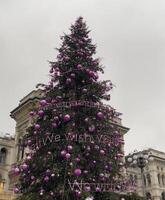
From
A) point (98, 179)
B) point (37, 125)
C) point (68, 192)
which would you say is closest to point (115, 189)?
point (98, 179)

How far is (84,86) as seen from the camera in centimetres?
1344

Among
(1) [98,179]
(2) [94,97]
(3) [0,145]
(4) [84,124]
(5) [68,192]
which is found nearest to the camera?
(5) [68,192]

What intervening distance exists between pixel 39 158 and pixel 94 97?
11.4ft

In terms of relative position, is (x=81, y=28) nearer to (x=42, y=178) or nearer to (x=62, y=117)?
(x=62, y=117)

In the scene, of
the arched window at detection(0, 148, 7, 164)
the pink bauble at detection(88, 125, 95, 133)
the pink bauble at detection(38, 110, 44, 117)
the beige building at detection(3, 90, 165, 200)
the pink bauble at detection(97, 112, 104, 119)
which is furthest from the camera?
the arched window at detection(0, 148, 7, 164)

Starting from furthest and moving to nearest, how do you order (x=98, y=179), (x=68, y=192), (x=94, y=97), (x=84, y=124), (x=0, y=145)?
(x=0, y=145) → (x=94, y=97) → (x=84, y=124) → (x=98, y=179) → (x=68, y=192)

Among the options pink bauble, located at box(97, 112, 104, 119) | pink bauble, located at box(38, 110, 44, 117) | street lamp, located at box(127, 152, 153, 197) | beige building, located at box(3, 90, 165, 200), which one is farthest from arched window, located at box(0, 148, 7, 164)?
pink bauble, located at box(97, 112, 104, 119)

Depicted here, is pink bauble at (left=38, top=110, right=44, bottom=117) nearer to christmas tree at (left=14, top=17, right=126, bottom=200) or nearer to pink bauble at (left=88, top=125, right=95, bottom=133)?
christmas tree at (left=14, top=17, right=126, bottom=200)

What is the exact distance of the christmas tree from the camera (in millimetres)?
11328

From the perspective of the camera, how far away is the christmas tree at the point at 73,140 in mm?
11328

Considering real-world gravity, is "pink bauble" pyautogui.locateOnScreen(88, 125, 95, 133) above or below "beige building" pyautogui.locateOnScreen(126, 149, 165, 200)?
below

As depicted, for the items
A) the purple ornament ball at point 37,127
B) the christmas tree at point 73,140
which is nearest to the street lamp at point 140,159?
the christmas tree at point 73,140

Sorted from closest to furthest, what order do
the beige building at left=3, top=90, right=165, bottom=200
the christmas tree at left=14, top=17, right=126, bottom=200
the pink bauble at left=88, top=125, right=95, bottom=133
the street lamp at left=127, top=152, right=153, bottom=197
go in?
1. the christmas tree at left=14, top=17, right=126, bottom=200
2. the pink bauble at left=88, top=125, right=95, bottom=133
3. the street lamp at left=127, top=152, right=153, bottom=197
4. the beige building at left=3, top=90, right=165, bottom=200

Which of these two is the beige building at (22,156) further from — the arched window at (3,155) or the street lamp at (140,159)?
the street lamp at (140,159)
